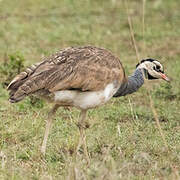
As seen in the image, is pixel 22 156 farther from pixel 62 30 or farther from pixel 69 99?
pixel 62 30

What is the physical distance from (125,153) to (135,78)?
0.88m

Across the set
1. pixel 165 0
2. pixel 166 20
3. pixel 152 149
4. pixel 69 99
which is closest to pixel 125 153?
→ pixel 152 149

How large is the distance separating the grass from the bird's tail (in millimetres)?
533

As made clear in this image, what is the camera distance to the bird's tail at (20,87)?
5.35m

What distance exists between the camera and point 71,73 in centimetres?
555

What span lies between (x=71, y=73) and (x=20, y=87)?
468mm

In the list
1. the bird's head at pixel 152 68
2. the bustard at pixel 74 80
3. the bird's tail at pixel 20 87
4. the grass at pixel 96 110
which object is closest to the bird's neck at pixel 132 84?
the bird's head at pixel 152 68

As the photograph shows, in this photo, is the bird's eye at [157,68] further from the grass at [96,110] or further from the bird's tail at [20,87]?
the bird's tail at [20,87]

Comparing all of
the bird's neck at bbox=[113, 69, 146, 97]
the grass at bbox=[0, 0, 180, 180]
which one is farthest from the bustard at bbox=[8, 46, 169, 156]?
the grass at bbox=[0, 0, 180, 180]

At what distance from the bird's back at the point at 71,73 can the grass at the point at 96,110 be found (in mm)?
594

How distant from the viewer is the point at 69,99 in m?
5.57

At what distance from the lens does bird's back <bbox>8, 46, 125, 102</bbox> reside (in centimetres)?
545

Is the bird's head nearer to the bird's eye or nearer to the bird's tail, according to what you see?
the bird's eye

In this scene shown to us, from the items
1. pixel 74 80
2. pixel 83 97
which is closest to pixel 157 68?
pixel 83 97
